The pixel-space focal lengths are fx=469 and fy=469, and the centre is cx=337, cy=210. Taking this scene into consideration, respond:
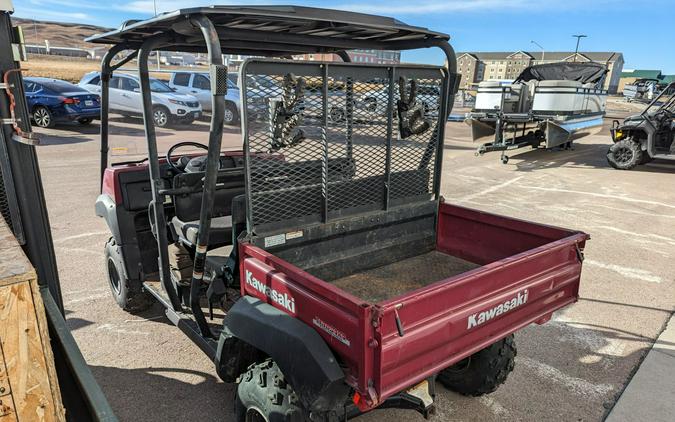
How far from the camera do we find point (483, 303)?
2.15m

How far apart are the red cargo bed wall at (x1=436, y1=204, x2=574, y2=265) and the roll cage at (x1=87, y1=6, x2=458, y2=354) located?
290mm

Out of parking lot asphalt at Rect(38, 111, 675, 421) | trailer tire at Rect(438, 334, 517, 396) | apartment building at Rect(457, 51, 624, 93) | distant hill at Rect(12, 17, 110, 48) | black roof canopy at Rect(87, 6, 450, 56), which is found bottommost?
parking lot asphalt at Rect(38, 111, 675, 421)

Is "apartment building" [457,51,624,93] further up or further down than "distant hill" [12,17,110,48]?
further down

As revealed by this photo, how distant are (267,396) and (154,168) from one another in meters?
1.57

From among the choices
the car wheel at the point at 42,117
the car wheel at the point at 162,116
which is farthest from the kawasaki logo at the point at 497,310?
the car wheel at the point at 42,117

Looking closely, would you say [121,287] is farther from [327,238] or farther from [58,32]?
[58,32]

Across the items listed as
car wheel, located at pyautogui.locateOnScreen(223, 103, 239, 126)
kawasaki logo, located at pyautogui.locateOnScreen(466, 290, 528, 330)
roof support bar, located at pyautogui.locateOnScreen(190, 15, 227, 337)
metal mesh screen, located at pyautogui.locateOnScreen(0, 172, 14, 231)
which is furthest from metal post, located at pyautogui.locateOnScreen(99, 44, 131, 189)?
kawasaki logo, located at pyautogui.locateOnScreen(466, 290, 528, 330)

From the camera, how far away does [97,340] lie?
353cm

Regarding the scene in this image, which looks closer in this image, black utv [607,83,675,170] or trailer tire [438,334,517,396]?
trailer tire [438,334,517,396]

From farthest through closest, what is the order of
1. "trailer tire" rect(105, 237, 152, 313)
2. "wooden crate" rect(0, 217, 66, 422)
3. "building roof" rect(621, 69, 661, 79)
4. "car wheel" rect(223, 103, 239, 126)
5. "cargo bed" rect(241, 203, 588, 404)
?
"building roof" rect(621, 69, 661, 79) < "trailer tire" rect(105, 237, 152, 313) < "car wheel" rect(223, 103, 239, 126) < "cargo bed" rect(241, 203, 588, 404) < "wooden crate" rect(0, 217, 66, 422)

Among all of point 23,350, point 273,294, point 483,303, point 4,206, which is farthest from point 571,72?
point 23,350

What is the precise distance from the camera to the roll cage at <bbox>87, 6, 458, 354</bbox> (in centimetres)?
216

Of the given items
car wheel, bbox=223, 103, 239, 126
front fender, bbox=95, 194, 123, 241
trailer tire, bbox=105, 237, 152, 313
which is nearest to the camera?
car wheel, bbox=223, 103, 239, 126

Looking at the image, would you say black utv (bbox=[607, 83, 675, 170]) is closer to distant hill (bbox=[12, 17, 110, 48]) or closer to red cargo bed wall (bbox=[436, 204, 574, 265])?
red cargo bed wall (bbox=[436, 204, 574, 265])
